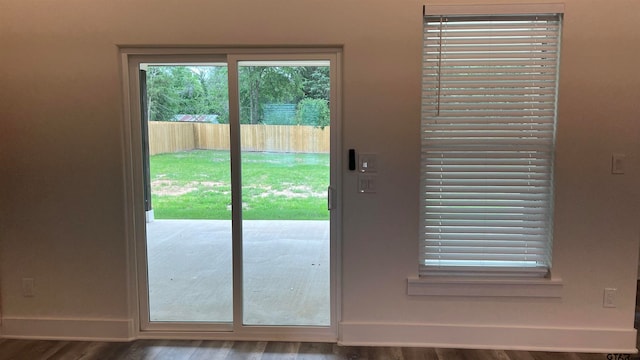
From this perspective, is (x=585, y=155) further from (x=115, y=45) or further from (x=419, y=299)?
(x=115, y=45)

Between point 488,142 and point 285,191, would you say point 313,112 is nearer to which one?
point 285,191

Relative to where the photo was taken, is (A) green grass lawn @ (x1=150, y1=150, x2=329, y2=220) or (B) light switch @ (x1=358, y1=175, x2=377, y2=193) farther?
(A) green grass lawn @ (x1=150, y1=150, x2=329, y2=220)

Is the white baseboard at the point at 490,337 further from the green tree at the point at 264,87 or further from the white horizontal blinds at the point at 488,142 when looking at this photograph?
the green tree at the point at 264,87

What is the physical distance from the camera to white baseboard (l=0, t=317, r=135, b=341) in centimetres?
284

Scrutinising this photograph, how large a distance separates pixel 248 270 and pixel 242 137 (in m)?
0.96

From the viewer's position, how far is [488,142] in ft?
8.66

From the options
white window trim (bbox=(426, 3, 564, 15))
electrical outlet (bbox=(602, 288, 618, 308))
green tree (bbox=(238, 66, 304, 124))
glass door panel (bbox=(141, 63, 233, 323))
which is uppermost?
white window trim (bbox=(426, 3, 564, 15))

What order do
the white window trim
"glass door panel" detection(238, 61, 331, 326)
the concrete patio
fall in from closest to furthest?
the white window trim → "glass door panel" detection(238, 61, 331, 326) → the concrete patio

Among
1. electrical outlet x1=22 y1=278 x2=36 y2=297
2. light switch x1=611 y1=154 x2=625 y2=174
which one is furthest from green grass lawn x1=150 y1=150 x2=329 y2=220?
light switch x1=611 y1=154 x2=625 y2=174

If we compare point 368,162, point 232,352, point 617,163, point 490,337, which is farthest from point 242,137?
point 617,163

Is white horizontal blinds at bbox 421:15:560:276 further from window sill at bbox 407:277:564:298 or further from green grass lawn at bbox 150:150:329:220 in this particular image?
green grass lawn at bbox 150:150:329:220

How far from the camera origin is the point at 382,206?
2688 millimetres

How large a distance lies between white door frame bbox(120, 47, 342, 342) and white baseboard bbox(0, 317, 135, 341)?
0.09 metres

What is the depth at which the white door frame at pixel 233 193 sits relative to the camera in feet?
8.81
